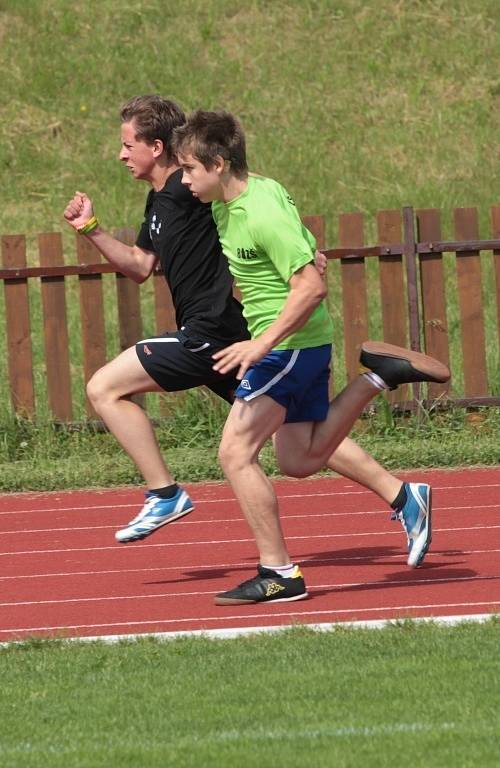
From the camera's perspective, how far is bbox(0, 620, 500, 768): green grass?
4.39m

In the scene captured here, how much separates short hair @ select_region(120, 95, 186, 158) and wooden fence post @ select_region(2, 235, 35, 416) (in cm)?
465

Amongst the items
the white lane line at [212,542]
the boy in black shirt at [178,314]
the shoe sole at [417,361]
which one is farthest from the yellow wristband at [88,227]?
the white lane line at [212,542]

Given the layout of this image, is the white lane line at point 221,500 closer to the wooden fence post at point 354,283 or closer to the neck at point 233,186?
the wooden fence post at point 354,283

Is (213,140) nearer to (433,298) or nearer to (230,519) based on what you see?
(230,519)

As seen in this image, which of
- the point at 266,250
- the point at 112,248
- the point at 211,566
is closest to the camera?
the point at 266,250

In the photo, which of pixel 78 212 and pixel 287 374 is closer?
pixel 287 374

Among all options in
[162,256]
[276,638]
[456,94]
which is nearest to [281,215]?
[162,256]

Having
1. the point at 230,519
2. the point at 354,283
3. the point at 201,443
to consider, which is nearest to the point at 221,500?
the point at 230,519

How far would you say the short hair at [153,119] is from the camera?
7.27 m

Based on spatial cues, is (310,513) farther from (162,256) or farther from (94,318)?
(94,318)

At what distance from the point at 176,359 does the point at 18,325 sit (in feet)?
16.0

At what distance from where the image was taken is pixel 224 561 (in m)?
7.80

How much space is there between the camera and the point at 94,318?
11.8 m

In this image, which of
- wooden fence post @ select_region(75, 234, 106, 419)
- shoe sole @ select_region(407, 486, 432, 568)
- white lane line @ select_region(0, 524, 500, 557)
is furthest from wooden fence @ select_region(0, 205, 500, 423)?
shoe sole @ select_region(407, 486, 432, 568)
